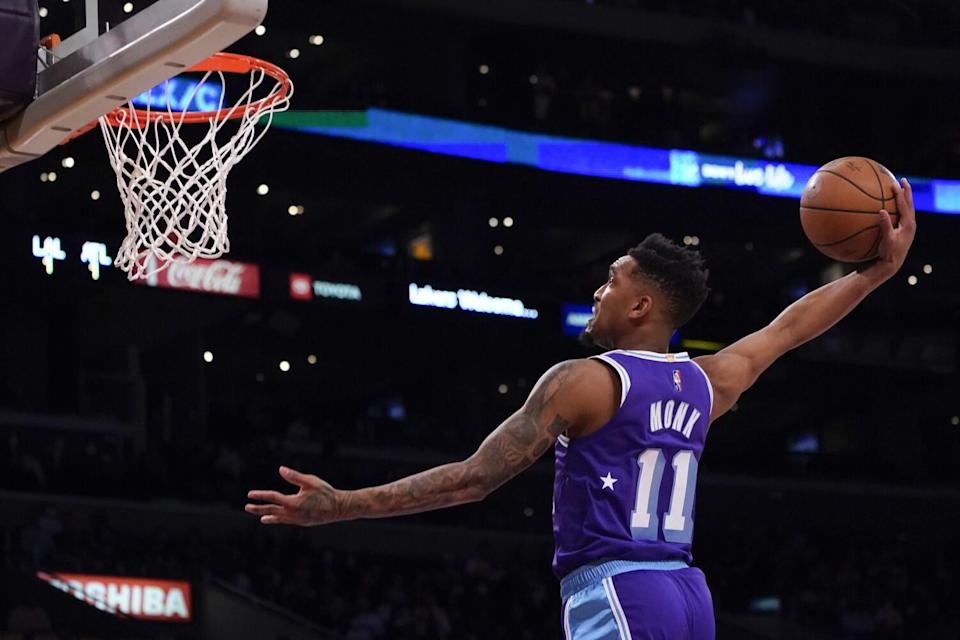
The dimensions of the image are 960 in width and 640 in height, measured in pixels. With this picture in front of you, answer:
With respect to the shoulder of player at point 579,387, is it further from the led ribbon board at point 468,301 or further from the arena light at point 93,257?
the led ribbon board at point 468,301

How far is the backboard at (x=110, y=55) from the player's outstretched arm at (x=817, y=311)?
160cm

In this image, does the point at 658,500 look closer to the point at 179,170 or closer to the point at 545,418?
the point at 545,418

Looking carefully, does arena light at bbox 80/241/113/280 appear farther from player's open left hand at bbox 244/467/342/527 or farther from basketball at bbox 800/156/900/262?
player's open left hand at bbox 244/467/342/527

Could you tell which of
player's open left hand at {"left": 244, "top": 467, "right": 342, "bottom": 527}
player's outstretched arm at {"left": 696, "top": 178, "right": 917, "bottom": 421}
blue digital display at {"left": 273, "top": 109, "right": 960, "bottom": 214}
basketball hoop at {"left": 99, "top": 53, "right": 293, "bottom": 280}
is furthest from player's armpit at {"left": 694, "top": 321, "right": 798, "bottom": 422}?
blue digital display at {"left": 273, "top": 109, "right": 960, "bottom": 214}

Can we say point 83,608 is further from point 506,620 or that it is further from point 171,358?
point 171,358

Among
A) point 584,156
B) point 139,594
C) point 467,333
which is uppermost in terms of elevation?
point 584,156

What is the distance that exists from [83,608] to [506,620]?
5.25 metres

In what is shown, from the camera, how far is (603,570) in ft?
12.8

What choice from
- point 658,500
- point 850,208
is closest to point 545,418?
point 658,500

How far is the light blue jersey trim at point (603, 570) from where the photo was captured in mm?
3883

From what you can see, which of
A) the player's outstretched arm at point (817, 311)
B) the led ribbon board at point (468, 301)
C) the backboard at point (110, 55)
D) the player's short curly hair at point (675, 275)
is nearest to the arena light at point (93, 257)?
the led ribbon board at point (468, 301)

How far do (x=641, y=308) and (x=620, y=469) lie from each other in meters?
0.43

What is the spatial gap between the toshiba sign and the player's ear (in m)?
10.8

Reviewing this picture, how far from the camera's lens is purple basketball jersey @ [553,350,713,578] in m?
3.89
